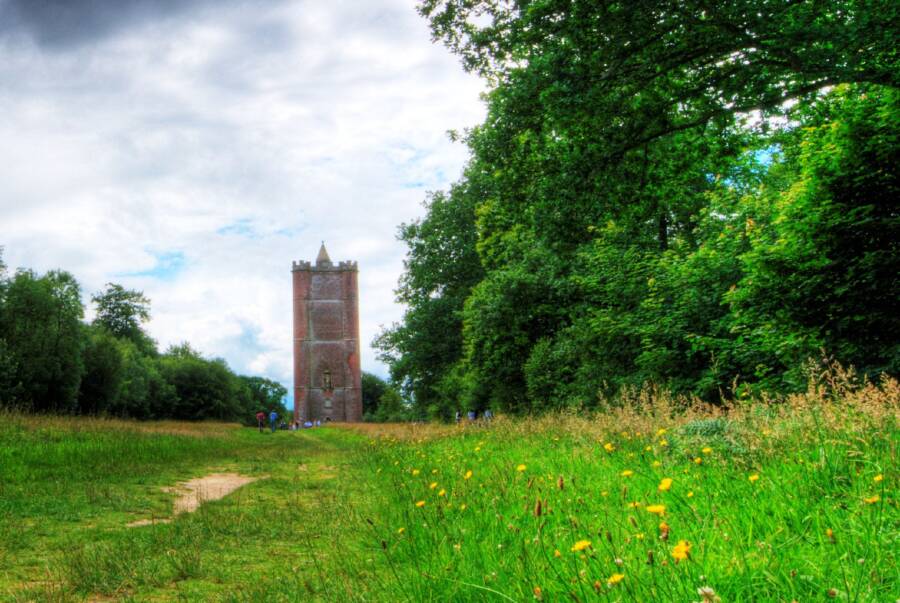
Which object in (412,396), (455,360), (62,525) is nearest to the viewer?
(62,525)

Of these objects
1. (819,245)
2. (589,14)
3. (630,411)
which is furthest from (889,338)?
(589,14)

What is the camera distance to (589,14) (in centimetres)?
1086

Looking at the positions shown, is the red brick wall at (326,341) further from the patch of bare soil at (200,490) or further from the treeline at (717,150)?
the patch of bare soil at (200,490)

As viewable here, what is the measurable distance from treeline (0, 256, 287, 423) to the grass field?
26.7m

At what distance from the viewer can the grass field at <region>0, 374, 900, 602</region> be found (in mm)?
2793

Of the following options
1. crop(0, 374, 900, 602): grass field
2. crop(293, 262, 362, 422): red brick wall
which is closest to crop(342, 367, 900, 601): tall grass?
crop(0, 374, 900, 602): grass field

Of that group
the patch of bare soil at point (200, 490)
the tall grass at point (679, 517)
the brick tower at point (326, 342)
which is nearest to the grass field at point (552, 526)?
the tall grass at point (679, 517)

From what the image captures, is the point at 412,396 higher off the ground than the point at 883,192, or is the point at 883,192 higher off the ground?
the point at 883,192

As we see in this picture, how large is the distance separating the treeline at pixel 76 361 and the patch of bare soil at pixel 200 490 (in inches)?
864

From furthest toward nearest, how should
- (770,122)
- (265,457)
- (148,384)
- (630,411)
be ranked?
(148,384)
(265,457)
(770,122)
(630,411)

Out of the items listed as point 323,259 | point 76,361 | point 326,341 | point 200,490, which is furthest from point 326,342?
point 200,490

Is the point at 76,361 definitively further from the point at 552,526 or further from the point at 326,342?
the point at 552,526

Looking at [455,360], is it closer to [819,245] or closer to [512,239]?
[512,239]

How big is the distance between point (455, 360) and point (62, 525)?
29.3 meters
